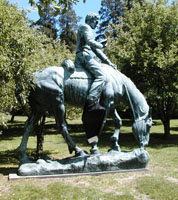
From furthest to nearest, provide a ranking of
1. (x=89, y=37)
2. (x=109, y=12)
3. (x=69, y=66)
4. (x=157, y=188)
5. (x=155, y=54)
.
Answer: (x=109, y=12) → (x=155, y=54) → (x=89, y=37) → (x=69, y=66) → (x=157, y=188)

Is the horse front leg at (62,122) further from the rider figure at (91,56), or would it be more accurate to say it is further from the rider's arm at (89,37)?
the rider's arm at (89,37)

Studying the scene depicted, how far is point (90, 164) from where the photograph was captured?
6324 mm

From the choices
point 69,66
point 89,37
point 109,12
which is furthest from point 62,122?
point 109,12

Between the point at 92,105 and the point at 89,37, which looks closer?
the point at 92,105

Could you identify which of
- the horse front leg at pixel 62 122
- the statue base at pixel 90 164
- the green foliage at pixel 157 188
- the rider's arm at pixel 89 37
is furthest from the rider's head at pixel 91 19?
the green foliage at pixel 157 188

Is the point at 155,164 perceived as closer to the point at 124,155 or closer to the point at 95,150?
the point at 124,155

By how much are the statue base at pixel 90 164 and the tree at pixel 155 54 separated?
22.4 feet

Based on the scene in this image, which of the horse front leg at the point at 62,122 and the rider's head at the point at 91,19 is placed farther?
the rider's head at the point at 91,19

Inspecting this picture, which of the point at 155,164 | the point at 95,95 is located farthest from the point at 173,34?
the point at 95,95

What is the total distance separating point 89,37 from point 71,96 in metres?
1.65

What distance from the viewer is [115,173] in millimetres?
6441

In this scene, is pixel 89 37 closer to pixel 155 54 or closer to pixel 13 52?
pixel 13 52

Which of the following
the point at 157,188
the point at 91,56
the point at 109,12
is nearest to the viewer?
the point at 157,188

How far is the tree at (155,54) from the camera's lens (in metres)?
12.9
